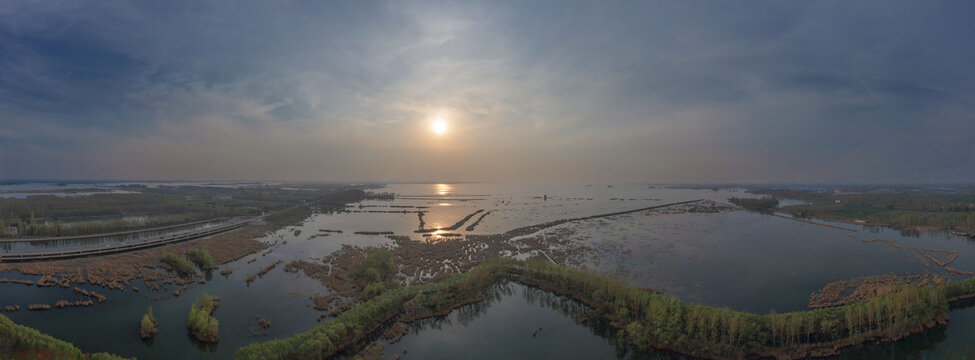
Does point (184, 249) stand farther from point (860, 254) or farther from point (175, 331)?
point (860, 254)

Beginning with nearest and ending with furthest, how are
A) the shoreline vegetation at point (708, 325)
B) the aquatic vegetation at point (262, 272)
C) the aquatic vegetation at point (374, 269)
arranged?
the shoreline vegetation at point (708, 325), the aquatic vegetation at point (374, 269), the aquatic vegetation at point (262, 272)

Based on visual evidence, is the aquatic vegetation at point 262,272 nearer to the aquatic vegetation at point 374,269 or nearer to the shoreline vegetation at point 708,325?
the aquatic vegetation at point 374,269

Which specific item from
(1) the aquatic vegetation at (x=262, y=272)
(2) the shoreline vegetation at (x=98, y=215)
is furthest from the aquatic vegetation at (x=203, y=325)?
(2) the shoreline vegetation at (x=98, y=215)

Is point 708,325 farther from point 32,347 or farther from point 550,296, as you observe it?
point 32,347

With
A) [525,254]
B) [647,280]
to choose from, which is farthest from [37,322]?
[647,280]

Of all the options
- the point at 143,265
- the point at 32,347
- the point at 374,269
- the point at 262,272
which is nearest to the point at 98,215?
the point at 143,265

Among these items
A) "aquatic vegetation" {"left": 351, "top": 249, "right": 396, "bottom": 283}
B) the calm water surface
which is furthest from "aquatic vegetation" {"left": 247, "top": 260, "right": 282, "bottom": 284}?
"aquatic vegetation" {"left": 351, "top": 249, "right": 396, "bottom": 283}

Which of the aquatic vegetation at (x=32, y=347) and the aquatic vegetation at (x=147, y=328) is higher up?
the aquatic vegetation at (x=32, y=347)
